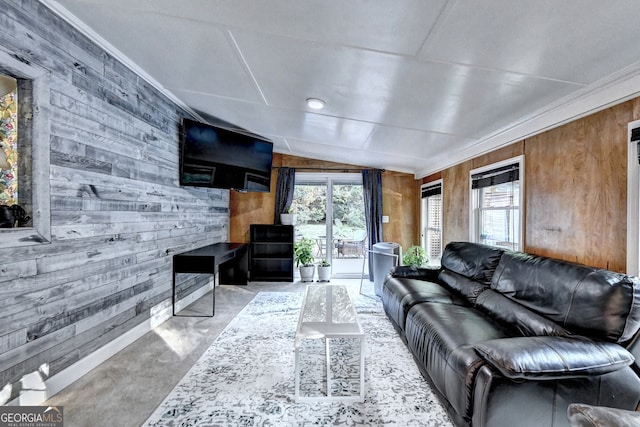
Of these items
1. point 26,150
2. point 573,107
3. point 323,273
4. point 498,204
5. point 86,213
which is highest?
Answer: point 573,107

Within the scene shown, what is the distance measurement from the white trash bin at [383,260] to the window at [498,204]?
1.08 meters

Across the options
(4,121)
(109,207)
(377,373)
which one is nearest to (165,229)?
(109,207)

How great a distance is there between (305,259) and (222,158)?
7.77ft

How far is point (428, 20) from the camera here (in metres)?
1.45

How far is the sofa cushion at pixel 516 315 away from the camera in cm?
178

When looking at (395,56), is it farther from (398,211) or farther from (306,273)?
(306,273)

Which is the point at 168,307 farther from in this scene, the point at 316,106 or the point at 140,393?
the point at 316,106

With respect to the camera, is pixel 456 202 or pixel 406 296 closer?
pixel 406 296

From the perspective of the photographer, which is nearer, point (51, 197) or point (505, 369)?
point (505, 369)

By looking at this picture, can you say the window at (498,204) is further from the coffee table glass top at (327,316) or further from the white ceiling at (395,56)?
the coffee table glass top at (327,316)

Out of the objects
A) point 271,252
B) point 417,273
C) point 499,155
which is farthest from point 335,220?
point 499,155

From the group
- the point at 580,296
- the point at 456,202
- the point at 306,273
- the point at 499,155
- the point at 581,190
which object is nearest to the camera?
the point at 580,296

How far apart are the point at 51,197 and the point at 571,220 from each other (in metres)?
3.83

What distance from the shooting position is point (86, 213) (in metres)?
2.17
